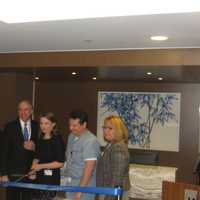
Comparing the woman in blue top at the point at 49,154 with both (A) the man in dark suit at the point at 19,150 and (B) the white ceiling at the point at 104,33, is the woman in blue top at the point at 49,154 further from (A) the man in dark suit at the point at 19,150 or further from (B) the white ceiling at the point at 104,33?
(B) the white ceiling at the point at 104,33

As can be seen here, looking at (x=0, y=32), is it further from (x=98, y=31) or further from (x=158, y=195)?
(x=158, y=195)

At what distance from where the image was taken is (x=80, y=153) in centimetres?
357

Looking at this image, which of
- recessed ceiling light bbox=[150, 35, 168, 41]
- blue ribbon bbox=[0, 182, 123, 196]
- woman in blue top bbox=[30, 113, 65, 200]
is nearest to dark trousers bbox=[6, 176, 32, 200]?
blue ribbon bbox=[0, 182, 123, 196]

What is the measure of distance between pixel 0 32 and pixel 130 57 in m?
1.60

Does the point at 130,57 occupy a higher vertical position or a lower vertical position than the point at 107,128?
higher

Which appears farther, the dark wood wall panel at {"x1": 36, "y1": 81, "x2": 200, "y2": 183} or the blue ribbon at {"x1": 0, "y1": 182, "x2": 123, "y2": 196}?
the dark wood wall panel at {"x1": 36, "y1": 81, "x2": 200, "y2": 183}

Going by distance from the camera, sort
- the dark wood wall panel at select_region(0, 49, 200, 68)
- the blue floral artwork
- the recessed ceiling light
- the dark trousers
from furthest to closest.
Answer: the blue floral artwork < the dark wood wall panel at select_region(0, 49, 200, 68) < the dark trousers < the recessed ceiling light

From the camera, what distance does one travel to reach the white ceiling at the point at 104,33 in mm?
3412

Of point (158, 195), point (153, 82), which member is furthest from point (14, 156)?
point (153, 82)

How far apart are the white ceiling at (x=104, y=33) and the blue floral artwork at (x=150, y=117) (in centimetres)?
371

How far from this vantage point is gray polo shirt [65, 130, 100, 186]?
3.53 metres

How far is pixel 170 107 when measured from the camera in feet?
27.3

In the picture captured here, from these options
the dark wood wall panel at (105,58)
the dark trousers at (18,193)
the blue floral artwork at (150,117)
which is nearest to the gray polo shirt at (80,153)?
the dark trousers at (18,193)

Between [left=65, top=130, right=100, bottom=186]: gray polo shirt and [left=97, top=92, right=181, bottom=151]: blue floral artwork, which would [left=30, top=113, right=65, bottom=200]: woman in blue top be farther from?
[left=97, top=92, right=181, bottom=151]: blue floral artwork
